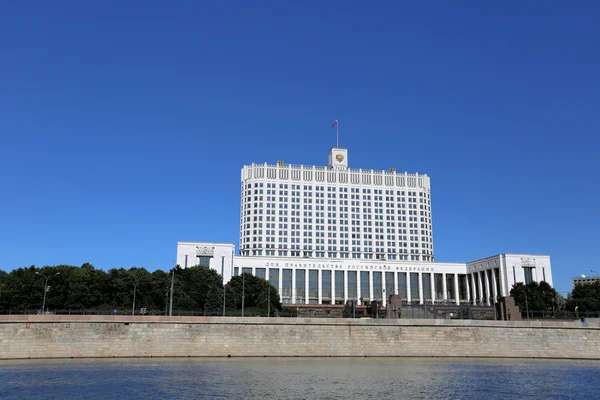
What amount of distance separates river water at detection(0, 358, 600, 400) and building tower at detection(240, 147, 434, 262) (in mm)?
120113

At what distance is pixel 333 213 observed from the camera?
184 meters

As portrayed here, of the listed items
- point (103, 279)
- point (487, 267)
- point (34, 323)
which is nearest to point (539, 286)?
point (487, 267)

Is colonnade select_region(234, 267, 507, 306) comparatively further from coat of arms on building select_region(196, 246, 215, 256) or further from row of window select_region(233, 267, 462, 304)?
coat of arms on building select_region(196, 246, 215, 256)

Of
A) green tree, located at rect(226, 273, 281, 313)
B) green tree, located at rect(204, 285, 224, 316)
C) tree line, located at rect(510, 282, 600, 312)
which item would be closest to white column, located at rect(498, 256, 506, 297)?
tree line, located at rect(510, 282, 600, 312)

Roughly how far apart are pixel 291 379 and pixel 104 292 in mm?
66038

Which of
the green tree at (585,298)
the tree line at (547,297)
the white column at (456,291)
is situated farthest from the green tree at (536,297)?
the white column at (456,291)

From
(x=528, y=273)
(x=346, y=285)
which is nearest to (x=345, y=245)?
(x=346, y=285)

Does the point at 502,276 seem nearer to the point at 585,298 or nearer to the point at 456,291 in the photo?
the point at 456,291

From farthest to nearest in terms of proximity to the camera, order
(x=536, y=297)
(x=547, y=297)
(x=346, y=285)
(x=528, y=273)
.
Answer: (x=346, y=285) < (x=528, y=273) < (x=547, y=297) < (x=536, y=297)

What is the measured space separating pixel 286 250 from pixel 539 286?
79314mm

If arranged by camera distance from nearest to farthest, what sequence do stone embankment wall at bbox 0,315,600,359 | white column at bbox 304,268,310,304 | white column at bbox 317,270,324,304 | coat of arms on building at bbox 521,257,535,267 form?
stone embankment wall at bbox 0,315,600,359 < coat of arms on building at bbox 521,257,535,267 < white column at bbox 304,268,310,304 < white column at bbox 317,270,324,304

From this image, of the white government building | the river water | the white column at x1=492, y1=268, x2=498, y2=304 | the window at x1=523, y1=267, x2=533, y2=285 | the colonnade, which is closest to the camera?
the river water

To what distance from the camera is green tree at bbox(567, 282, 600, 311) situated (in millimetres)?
118250

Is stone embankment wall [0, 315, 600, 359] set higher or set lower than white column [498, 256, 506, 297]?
lower
